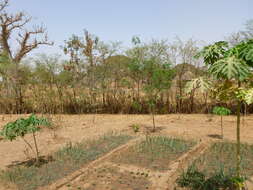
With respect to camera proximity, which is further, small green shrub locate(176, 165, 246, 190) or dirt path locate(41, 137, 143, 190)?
dirt path locate(41, 137, 143, 190)

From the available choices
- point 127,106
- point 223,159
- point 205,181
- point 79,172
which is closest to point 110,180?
point 79,172

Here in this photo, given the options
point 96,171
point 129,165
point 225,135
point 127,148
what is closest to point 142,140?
point 127,148

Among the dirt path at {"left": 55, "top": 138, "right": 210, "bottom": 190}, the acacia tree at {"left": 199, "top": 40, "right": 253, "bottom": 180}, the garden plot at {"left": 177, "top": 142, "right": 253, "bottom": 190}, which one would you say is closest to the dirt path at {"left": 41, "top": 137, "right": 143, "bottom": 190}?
the dirt path at {"left": 55, "top": 138, "right": 210, "bottom": 190}

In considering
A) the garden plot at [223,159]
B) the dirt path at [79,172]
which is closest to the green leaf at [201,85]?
the garden plot at [223,159]

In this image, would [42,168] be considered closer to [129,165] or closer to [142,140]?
[129,165]

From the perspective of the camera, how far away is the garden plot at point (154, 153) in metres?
4.16

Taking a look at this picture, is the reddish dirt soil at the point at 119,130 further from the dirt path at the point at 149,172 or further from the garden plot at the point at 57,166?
the dirt path at the point at 149,172

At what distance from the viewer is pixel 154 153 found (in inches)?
182

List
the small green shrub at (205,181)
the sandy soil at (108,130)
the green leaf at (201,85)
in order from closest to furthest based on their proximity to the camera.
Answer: the green leaf at (201,85) → the small green shrub at (205,181) → the sandy soil at (108,130)

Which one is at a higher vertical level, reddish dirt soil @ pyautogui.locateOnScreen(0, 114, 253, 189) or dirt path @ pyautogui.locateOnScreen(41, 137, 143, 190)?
reddish dirt soil @ pyautogui.locateOnScreen(0, 114, 253, 189)

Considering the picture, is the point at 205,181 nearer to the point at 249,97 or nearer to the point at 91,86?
the point at 249,97

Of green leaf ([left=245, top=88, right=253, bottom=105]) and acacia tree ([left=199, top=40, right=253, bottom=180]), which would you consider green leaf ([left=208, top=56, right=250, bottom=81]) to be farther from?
green leaf ([left=245, top=88, right=253, bottom=105])

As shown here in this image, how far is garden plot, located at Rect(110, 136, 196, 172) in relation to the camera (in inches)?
164

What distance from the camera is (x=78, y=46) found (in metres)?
10.9
